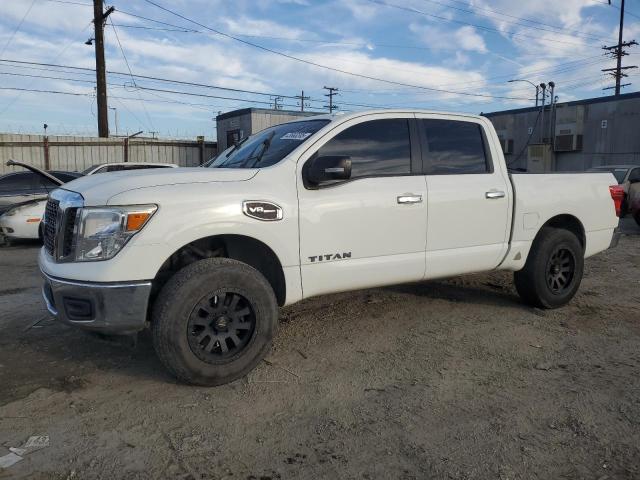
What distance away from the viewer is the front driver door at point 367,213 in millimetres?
4059

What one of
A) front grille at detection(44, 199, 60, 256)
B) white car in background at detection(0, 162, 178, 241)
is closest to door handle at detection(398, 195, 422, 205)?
front grille at detection(44, 199, 60, 256)

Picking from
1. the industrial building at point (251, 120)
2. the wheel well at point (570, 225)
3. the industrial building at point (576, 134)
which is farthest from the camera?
the industrial building at point (251, 120)

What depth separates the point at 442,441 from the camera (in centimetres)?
303

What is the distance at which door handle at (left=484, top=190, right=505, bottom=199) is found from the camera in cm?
491

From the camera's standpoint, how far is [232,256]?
13.5 ft

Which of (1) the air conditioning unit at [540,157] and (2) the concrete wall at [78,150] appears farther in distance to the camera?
(1) the air conditioning unit at [540,157]

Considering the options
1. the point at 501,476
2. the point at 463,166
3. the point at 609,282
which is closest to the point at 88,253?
the point at 501,476

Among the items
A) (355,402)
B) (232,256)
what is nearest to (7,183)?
(232,256)

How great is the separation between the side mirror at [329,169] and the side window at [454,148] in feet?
3.54

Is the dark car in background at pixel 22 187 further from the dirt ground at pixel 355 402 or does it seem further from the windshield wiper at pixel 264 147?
the windshield wiper at pixel 264 147

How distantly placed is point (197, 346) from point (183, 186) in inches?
42.4

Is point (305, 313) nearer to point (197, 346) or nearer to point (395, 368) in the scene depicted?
point (395, 368)

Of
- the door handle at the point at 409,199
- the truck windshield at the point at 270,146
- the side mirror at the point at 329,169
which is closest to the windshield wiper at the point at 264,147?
the truck windshield at the point at 270,146

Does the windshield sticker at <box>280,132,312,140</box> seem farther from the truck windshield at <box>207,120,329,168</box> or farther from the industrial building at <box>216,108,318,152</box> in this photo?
the industrial building at <box>216,108,318,152</box>
